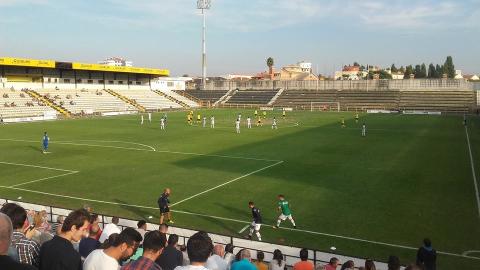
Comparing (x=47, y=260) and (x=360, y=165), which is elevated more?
(x=47, y=260)

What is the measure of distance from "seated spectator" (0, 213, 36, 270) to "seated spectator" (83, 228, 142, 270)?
1.98m

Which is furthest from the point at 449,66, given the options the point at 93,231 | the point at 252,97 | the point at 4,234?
the point at 4,234

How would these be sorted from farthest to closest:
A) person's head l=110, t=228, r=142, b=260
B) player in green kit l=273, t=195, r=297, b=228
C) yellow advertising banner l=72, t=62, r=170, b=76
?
yellow advertising banner l=72, t=62, r=170, b=76 < player in green kit l=273, t=195, r=297, b=228 < person's head l=110, t=228, r=142, b=260

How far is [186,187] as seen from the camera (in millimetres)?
21766

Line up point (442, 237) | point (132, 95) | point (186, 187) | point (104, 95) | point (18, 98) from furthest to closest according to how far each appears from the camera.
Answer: point (132, 95)
point (104, 95)
point (18, 98)
point (186, 187)
point (442, 237)

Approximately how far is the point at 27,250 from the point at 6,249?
6.32ft

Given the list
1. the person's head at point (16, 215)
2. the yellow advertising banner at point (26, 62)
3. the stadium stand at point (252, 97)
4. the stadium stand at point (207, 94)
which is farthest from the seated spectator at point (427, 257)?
the stadium stand at point (207, 94)

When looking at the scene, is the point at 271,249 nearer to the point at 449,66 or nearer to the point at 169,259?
the point at 169,259

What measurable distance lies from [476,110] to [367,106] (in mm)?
19945

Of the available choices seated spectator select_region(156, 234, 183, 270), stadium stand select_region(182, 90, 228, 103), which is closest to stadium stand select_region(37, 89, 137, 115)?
stadium stand select_region(182, 90, 228, 103)

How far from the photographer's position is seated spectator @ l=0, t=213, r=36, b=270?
11.5 ft

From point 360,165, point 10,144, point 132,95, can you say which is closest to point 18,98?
point 132,95

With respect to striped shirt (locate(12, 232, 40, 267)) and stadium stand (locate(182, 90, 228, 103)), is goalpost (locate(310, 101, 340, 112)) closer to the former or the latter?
stadium stand (locate(182, 90, 228, 103))

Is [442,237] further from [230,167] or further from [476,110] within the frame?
[476,110]
